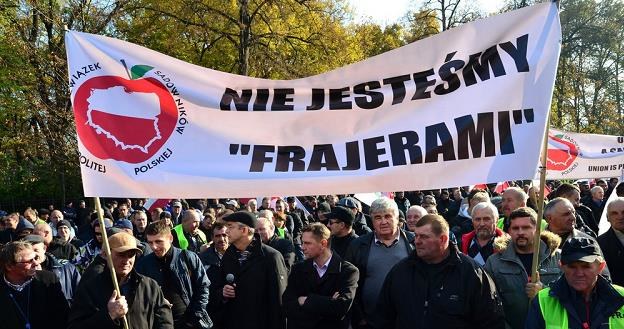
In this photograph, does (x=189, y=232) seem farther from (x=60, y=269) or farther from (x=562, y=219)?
(x=562, y=219)

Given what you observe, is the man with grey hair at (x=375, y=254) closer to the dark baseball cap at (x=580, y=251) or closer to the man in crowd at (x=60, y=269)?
the dark baseball cap at (x=580, y=251)

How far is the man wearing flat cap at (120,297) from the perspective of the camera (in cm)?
471

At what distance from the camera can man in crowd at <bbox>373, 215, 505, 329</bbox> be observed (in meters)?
4.46

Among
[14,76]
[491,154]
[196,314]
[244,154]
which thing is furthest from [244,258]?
[14,76]

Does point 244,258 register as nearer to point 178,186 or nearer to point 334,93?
point 178,186

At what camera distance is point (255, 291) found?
5.95 m

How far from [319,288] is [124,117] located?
2.13 metres

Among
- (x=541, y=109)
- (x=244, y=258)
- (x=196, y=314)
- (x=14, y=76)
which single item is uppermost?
(x=14, y=76)

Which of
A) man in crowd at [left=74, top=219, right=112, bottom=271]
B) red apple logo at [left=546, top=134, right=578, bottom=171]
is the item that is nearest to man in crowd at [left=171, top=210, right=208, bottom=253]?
man in crowd at [left=74, top=219, right=112, bottom=271]

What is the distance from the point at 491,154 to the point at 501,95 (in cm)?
40

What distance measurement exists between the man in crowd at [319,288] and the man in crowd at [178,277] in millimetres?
944

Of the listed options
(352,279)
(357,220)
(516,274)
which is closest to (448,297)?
(516,274)

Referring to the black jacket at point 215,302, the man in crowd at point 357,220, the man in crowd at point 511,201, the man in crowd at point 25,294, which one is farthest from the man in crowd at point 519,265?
the man in crowd at point 25,294

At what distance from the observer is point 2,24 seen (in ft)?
76.1
